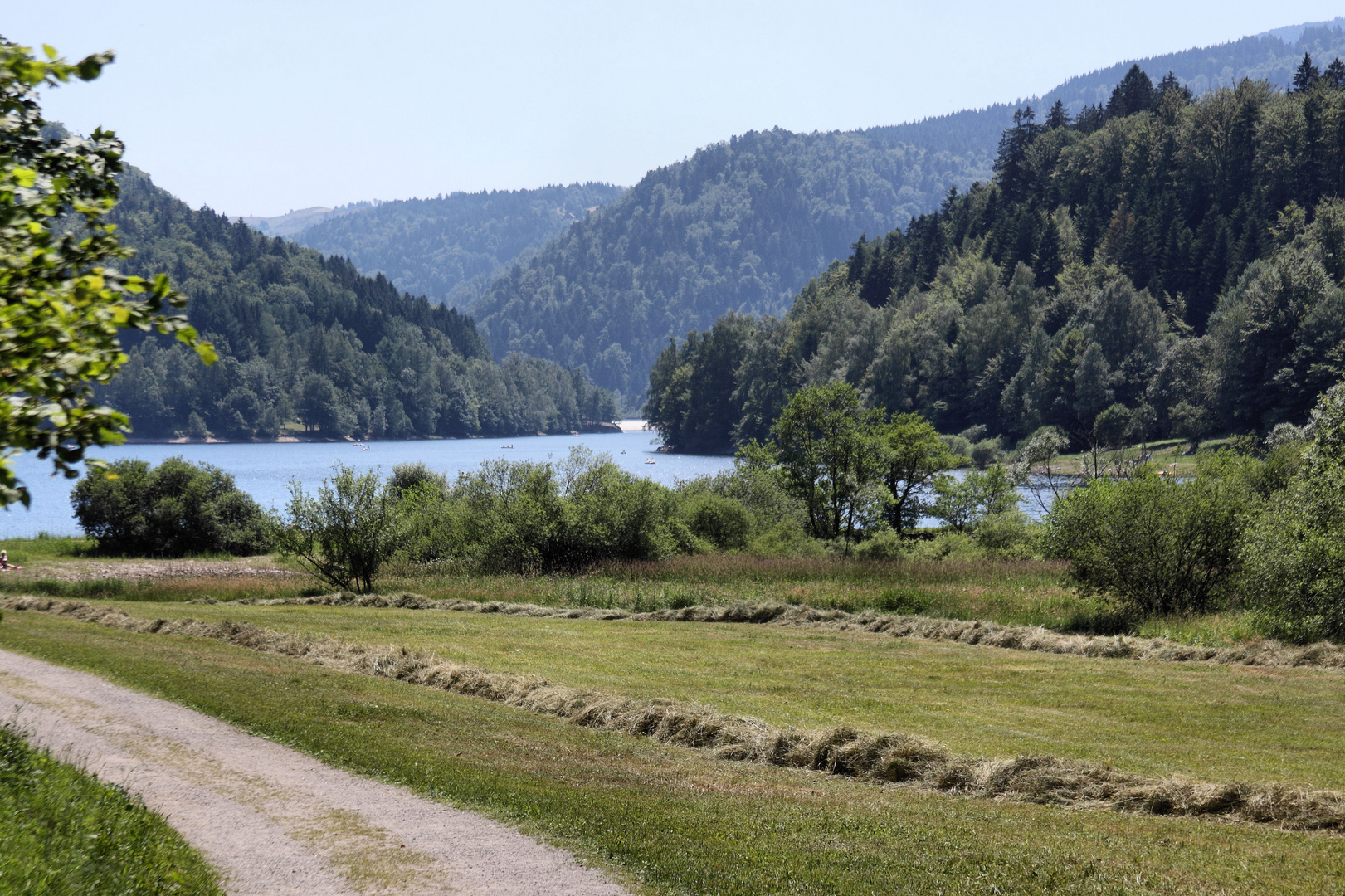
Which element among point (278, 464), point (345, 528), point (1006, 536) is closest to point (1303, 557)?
point (1006, 536)

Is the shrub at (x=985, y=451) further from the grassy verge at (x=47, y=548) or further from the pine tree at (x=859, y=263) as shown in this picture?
the grassy verge at (x=47, y=548)

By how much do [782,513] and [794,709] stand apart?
33268 millimetres

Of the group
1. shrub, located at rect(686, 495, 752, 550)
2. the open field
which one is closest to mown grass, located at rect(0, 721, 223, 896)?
the open field

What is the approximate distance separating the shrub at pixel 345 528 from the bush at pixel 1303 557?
27073 mm

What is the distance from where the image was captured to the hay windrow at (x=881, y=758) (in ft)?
35.3

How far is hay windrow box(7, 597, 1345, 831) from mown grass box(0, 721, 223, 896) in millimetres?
7236

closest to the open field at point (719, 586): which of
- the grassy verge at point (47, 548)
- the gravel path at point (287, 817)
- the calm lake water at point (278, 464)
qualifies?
the grassy verge at point (47, 548)

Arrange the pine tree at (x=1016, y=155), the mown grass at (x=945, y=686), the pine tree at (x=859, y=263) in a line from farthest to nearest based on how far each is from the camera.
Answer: the pine tree at (x=859, y=263) < the pine tree at (x=1016, y=155) < the mown grass at (x=945, y=686)

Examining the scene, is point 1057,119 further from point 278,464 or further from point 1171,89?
point 278,464

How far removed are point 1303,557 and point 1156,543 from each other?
520cm

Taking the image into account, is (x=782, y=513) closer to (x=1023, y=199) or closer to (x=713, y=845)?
(x=713, y=845)

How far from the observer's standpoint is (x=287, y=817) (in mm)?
10180

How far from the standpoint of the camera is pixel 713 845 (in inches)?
373

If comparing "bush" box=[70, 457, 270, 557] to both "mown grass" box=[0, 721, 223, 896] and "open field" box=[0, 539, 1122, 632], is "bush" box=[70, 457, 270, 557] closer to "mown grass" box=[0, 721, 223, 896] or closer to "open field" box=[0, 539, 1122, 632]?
"open field" box=[0, 539, 1122, 632]
